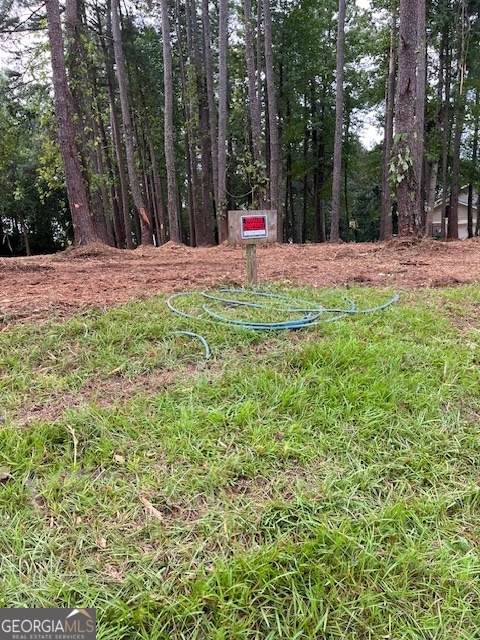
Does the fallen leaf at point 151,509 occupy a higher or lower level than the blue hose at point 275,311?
lower

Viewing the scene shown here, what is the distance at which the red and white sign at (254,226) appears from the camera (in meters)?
3.17

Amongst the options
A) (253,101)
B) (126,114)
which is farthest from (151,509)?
(126,114)

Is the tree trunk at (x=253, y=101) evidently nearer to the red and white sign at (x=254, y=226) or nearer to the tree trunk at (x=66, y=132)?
the tree trunk at (x=66, y=132)

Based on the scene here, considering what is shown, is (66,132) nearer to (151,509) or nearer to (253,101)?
(253,101)

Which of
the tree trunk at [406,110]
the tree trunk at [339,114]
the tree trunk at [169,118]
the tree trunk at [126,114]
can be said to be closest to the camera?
the tree trunk at [406,110]

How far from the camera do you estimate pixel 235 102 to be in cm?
1076

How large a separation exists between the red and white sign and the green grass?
1.16 meters

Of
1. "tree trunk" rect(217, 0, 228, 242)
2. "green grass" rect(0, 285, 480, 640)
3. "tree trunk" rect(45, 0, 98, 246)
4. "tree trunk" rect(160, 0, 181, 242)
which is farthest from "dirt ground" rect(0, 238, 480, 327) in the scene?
"tree trunk" rect(217, 0, 228, 242)

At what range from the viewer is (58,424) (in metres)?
1.60

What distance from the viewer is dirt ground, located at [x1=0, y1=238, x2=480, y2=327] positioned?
3037mm

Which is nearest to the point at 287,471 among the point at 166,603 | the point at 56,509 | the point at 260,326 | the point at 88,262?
the point at 166,603

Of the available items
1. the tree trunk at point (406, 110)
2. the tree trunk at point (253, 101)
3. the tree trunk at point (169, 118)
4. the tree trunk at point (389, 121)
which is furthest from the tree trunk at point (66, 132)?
the tree trunk at point (389, 121)

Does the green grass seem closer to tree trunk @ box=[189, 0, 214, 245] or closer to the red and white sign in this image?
the red and white sign

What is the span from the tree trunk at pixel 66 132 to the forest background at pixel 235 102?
2 centimetres
